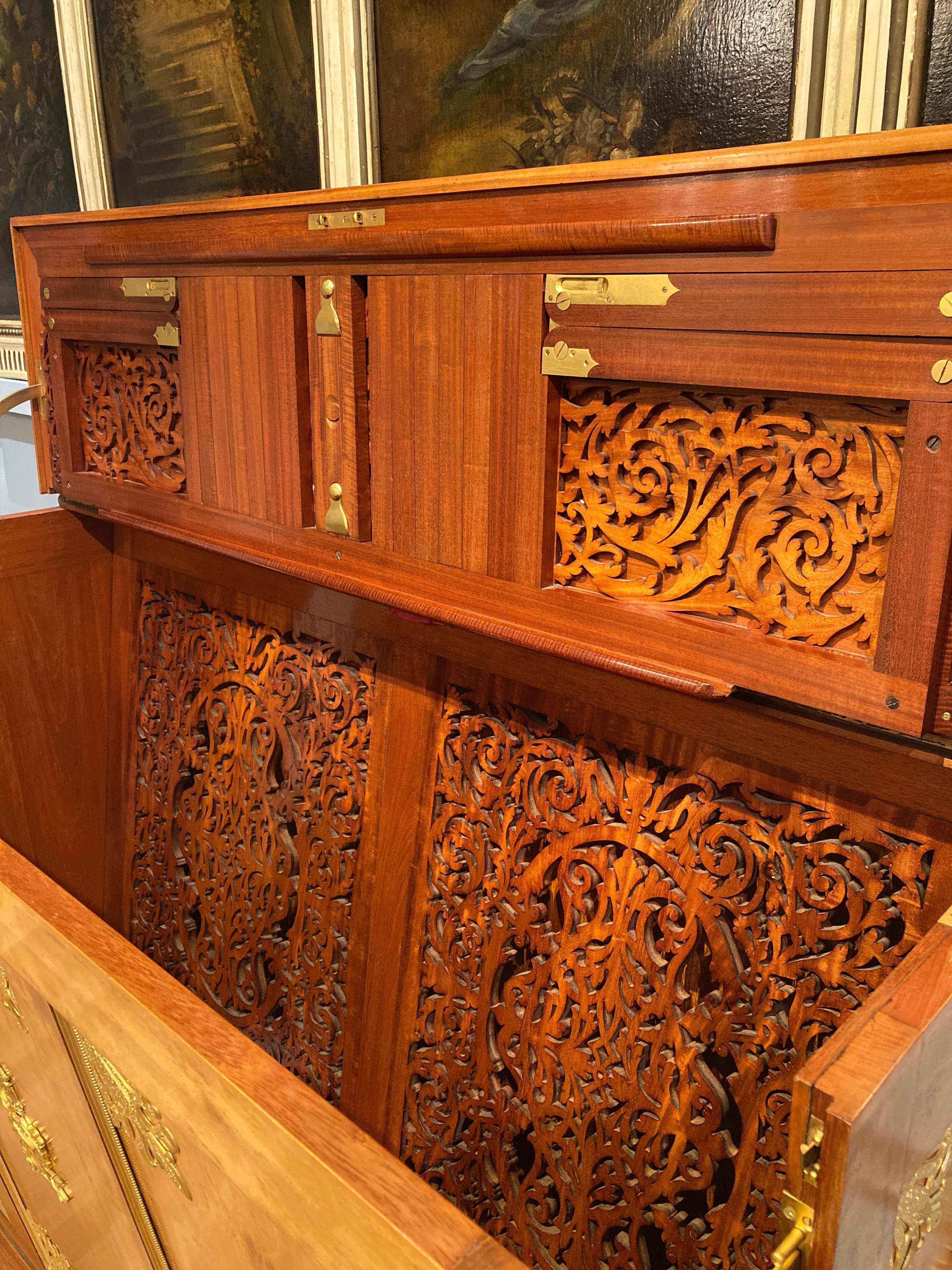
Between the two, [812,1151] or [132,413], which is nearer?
[812,1151]

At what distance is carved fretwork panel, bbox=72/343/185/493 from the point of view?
157 cm

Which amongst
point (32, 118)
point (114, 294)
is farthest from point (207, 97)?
point (32, 118)

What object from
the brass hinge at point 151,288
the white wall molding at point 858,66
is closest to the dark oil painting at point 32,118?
the brass hinge at point 151,288

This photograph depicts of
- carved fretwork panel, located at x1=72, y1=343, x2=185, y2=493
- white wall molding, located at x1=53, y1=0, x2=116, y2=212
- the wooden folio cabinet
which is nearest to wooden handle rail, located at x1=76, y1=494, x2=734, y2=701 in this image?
the wooden folio cabinet

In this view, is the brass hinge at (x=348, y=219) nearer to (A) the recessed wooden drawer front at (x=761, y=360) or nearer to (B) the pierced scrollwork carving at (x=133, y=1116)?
(A) the recessed wooden drawer front at (x=761, y=360)

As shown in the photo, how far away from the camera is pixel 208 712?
187 centimetres

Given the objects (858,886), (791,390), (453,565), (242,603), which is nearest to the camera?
(791,390)

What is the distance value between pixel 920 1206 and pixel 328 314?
112 centimetres

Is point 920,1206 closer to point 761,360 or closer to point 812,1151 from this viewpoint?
point 812,1151

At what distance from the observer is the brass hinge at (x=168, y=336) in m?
1.44

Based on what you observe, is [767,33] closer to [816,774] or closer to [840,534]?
[840,534]

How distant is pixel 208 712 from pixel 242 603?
0.26 meters

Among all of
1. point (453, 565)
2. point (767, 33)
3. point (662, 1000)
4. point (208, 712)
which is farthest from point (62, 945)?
point (767, 33)

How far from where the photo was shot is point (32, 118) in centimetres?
252
